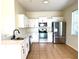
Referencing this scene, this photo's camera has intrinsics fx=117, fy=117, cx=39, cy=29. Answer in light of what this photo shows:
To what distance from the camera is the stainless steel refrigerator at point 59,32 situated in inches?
343

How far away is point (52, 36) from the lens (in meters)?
9.02

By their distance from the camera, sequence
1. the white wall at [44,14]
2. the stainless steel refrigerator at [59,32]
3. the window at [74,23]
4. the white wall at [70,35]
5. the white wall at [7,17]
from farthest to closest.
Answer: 1. the white wall at [44,14]
2. the stainless steel refrigerator at [59,32]
3. the window at [74,23]
4. the white wall at [70,35]
5. the white wall at [7,17]

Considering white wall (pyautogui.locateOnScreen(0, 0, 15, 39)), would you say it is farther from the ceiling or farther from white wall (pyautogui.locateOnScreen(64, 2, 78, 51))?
white wall (pyautogui.locateOnScreen(64, 2, 78, 51))

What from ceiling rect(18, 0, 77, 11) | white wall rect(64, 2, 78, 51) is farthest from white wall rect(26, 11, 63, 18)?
ceiling rect(18, 0, 77, 11)

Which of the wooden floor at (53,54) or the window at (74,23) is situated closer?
the wooden floor at (53,54)

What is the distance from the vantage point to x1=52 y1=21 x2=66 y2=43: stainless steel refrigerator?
28.6 feet

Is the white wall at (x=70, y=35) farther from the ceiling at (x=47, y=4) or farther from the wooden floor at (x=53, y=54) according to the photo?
the wooden floor at (x=53, y=54)

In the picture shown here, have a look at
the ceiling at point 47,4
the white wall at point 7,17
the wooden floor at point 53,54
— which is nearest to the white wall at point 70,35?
the ceiling at point 47,4

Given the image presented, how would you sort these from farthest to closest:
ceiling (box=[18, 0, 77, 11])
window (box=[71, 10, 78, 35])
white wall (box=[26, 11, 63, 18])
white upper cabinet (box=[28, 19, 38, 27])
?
white wall (box=[26, 11, 63, 18]) → white upper cabinet (box=[28, 19, 38, 27]) → window (box=[71, 10, 78, 35]) → ceiling (box=[18, 0, 77, 11])

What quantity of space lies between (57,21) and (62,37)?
1335 millimetres

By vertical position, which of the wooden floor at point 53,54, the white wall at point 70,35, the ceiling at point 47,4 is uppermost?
the ceiling at point 47,4

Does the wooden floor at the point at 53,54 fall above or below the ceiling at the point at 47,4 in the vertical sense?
below

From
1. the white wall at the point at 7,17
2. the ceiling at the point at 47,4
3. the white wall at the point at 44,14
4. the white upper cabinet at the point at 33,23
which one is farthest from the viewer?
the white wall at the point at 44,14

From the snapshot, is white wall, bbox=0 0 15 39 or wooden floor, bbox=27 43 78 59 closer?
white wall, bbox=0 0 15 39
